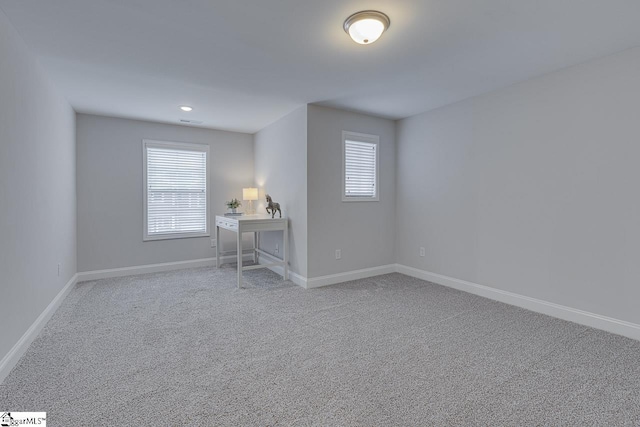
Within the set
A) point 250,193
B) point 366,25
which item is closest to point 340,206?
point 250,193

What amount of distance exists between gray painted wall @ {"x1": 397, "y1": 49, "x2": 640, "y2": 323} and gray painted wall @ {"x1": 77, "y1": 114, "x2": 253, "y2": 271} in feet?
12.7

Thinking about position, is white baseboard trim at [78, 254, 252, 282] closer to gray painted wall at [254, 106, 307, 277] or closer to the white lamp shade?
gray painted wall at [254, 106, 307, 277]

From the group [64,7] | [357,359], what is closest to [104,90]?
[64,7]

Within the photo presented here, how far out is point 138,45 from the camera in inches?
93.4

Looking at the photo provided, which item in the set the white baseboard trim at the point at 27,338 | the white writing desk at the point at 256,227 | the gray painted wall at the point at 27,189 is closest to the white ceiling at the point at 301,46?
the gray painted wall at the point at 27,189

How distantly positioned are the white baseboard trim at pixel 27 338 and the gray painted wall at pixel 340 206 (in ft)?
8.65

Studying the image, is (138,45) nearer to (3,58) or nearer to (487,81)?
(3,58)

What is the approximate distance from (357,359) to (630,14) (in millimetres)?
2962

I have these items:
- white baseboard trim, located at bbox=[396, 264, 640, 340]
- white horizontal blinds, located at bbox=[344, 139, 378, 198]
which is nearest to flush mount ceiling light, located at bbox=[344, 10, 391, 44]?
white horizontal blinds, located at bbox=[344, 139, 378, 198]

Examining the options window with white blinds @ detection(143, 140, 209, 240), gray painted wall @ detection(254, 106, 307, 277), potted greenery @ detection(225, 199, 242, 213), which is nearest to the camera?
gray painted wall @ detection(254, 106, 307, 277)

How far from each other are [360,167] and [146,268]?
3.60 meters

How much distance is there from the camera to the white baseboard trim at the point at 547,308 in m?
2.51

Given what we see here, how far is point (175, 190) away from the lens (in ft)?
16.1

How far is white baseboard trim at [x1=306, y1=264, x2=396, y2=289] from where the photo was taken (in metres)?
3.91
